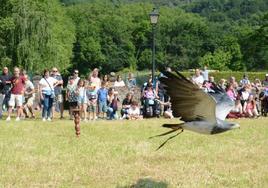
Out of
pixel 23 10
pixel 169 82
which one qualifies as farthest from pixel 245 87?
pixel 23 10

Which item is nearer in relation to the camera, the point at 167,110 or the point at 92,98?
the point at 92,98

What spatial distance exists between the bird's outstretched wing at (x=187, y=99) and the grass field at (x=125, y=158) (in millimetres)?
1510

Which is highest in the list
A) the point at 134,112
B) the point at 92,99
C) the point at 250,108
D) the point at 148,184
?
the point at 92,99

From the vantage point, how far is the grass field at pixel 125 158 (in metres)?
9.53

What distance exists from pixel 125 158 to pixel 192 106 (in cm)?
386

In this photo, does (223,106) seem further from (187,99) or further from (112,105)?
(112,105)

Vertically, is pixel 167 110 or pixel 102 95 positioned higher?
pixel 102 95

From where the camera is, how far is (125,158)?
1163 cm

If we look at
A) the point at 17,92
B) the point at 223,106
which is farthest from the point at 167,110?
the point at 223,106

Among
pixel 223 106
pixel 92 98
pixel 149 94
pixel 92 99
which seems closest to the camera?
pixel 223 106

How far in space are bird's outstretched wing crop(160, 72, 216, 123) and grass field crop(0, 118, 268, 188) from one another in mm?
1510

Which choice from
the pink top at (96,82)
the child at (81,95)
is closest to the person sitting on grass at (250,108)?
the pink top at (96,82)

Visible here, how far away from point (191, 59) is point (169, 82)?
11169 centimetres

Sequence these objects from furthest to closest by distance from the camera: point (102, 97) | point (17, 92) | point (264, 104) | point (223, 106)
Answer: point (264, 104) → point (102, 97) → point (17, 92) → point (223, 106)
